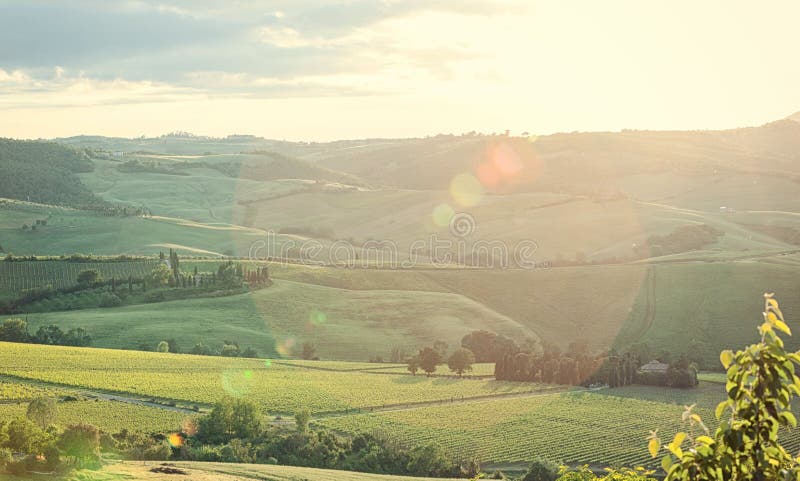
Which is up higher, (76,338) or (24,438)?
(24,438)

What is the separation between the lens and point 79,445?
134 ft

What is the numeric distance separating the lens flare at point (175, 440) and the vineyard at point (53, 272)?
77.4 m

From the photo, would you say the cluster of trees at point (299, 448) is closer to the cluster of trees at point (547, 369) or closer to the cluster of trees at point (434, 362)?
the cluster of trees at point (547, 369)

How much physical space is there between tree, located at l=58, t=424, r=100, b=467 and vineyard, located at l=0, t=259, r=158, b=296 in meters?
97.5

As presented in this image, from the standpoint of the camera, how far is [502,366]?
10038 cm

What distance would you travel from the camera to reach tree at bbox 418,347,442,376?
103m

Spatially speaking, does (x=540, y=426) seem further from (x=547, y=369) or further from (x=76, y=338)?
(x=76, y=338)

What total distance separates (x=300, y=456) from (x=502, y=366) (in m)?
42.0

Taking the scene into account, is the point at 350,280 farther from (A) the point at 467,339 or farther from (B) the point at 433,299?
(A) the point at 467,339

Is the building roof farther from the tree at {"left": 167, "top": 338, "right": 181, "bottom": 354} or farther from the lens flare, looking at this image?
the lens flare

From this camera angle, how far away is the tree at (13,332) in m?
105

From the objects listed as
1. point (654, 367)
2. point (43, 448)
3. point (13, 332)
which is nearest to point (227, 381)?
point (13, 332)

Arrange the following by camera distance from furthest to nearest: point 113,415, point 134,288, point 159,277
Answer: point 159,277
point 134,288
point 113,415

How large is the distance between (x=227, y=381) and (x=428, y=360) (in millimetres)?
26174
